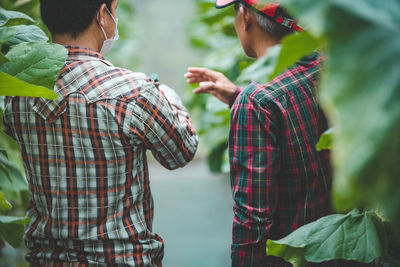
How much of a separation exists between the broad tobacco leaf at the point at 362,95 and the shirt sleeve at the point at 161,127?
0.80 m

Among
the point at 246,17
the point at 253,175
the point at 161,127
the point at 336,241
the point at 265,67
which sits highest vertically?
the point at 246,17

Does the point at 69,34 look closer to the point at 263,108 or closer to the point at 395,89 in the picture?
the point at 263,108

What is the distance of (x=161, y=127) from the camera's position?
1242mm

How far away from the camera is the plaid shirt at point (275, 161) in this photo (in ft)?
4.25

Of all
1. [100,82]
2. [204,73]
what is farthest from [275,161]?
[100,82]

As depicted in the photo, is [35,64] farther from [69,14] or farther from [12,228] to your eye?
[12,228]

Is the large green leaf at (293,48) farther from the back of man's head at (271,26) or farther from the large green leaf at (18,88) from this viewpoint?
the back of man's head at (271,26)

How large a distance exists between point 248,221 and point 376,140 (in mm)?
958

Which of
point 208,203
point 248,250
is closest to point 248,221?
point 248,250

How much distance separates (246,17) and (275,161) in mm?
522

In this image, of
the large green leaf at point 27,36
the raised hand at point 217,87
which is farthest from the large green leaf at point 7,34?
the raised hand at point 217,87

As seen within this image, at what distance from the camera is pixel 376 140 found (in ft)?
1.35

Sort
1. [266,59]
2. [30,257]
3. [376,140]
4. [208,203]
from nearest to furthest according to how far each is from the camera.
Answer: [376,140] < [266,59] < [30,257] < [208,203]

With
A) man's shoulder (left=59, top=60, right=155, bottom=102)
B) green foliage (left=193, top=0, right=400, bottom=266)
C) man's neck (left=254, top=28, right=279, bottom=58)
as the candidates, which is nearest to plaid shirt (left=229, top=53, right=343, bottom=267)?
man's neck (left=254, top=28, right=279, bottom=58)
